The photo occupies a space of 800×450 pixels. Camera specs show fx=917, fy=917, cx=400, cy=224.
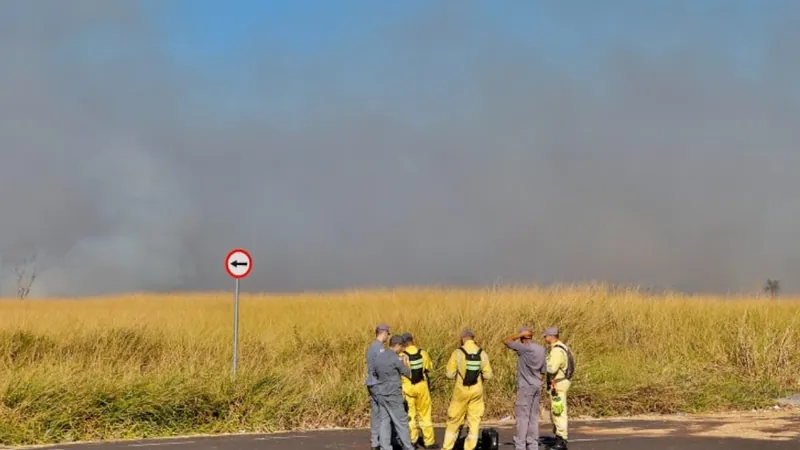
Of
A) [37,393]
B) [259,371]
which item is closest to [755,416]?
[259,371]

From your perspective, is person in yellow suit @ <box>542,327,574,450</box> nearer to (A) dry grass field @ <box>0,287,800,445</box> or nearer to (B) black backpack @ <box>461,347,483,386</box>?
(B) black backpack @ <box>461,347,483,386</box>

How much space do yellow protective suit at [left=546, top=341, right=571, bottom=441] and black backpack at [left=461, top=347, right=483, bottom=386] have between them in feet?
5.17

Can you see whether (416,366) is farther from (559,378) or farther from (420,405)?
(559,378)

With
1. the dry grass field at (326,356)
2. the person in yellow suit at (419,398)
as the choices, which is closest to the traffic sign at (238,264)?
the dry grass field at (326,356)

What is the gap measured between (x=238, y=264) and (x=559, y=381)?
7402mm

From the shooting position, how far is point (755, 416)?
1883 cm

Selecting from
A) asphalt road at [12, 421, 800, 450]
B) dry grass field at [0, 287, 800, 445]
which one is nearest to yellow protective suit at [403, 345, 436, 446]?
asphalt road at [12, 421, 800, 450]

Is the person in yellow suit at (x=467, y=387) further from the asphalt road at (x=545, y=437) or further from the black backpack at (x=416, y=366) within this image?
the asphalt road at (x=545, y=437)

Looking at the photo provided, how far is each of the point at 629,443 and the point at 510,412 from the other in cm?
383

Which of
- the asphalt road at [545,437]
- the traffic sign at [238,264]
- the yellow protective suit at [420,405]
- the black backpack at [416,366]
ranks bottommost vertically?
the asphalt road at [545,437]

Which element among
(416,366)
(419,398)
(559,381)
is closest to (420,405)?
(419,398)

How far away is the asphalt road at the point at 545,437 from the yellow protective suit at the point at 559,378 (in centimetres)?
70

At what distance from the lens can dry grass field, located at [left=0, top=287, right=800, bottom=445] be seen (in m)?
15.9

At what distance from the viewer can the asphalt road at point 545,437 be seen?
14.5 metres
